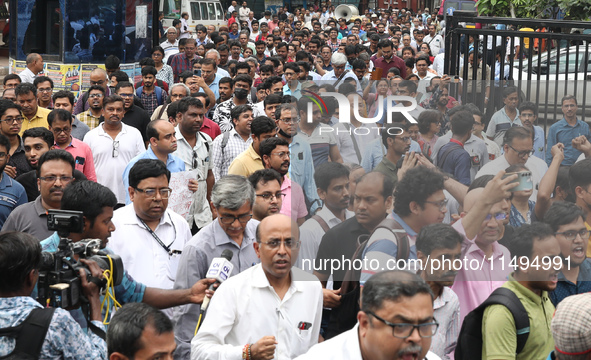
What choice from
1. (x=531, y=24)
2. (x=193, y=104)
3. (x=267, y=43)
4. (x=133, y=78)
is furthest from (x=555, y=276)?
(x=267, y=43)

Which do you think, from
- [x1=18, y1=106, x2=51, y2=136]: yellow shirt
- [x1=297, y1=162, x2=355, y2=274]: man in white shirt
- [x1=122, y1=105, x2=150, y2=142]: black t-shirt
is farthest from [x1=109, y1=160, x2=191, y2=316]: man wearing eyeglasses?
[x1=122, y1=105, x2=150, y2=142]: black t-shirt

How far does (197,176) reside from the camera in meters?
7.36

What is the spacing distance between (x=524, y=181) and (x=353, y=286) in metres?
1.15

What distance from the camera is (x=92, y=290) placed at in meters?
3.71

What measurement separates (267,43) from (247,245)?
55.7 feet

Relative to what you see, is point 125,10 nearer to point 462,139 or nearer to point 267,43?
point 267,43

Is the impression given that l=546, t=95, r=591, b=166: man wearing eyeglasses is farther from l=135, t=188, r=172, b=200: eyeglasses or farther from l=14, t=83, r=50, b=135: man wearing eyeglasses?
l=14, t=83, r=50, b=135: man wearing eyeglasses

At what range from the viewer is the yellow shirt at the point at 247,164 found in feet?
22.7

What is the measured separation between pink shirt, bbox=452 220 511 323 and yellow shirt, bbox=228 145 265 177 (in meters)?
2.68

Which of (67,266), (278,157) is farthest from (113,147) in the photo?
(67,266)

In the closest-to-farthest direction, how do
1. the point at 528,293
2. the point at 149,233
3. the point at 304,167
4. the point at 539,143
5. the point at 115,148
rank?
the point at 528,293 → the point at 539,143 → the point at 149,233 → the point at 304,167 → the point at 115,148

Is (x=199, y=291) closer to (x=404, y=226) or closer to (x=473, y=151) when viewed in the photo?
(x=404, y=226)

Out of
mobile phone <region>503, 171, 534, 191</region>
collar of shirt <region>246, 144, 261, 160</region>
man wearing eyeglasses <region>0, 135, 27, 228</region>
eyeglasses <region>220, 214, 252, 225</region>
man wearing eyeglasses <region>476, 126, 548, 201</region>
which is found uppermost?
man wearing eyeglasses <region>476, 126, 548, 201</region>

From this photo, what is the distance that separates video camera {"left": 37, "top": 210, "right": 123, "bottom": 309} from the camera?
3.55 m
